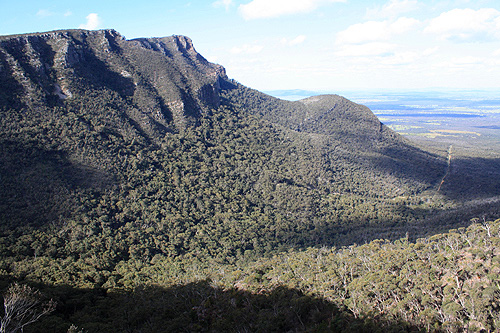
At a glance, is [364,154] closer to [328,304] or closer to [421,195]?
[421,195]

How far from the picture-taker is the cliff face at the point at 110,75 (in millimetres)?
71562

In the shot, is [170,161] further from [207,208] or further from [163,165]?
[207,208]

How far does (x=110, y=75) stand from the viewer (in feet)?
306

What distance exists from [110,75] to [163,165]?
34.1m

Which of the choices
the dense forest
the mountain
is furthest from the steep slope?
the dense forest

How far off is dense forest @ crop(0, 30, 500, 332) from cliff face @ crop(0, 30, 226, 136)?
0.42 metres

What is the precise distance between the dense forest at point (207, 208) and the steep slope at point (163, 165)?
432 millimetres

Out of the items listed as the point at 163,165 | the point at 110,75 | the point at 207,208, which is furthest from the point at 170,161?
the point at 110,75

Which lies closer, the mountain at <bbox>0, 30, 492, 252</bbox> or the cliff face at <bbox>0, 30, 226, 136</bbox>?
the mountain at <bbox>0, 30, 492, 252</bbox>

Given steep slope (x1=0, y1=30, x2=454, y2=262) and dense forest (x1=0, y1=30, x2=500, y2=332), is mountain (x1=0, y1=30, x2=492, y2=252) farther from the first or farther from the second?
dense forest (x1=0, y1=30, x2=500, y2=332)

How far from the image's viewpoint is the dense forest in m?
34.1

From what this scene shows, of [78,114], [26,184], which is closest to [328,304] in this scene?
[26,184]

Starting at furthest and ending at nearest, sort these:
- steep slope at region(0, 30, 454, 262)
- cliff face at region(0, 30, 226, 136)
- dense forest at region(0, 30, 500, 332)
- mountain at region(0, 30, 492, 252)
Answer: cliff face at region(0, 30, 226, 136)
mountain at region(0, 30, 492, 252)
steep slope at region(0, 30, 454, 262)
dense forest at region(0, 30, 500, 332)

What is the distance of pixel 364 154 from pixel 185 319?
3755 inches
